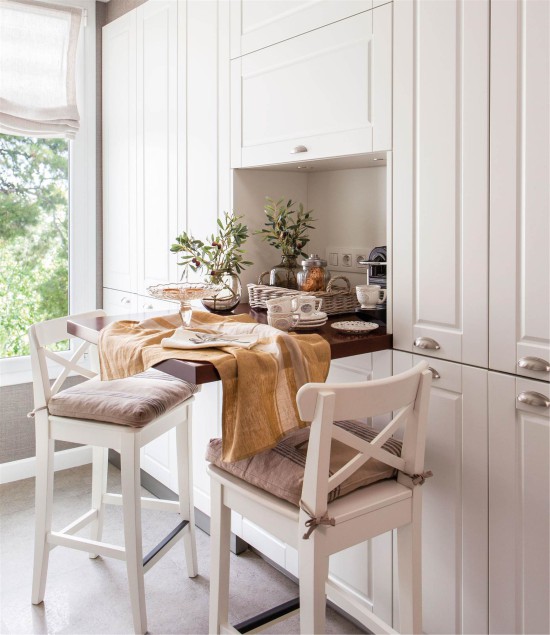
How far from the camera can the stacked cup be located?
1894 millimetres

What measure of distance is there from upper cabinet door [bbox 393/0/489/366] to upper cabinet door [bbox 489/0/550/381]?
0.12ft

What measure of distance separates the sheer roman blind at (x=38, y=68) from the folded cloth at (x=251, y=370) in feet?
6.21

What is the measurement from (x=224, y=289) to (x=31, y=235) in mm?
1500

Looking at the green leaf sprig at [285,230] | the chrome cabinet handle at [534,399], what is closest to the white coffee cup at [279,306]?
the green leaf sprig at [285,230]

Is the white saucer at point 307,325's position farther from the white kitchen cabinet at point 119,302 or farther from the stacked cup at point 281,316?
the white kitchen cabinet at point 119,302

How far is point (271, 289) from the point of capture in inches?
90.2

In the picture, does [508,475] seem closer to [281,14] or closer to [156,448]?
[281,14]

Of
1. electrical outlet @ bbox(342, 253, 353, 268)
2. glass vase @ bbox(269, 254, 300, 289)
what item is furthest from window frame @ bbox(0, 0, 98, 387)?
electrical outlet @ bbox(342, 253, 353, 268)

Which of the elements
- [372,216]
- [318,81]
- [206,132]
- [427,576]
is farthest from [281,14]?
[427,576]

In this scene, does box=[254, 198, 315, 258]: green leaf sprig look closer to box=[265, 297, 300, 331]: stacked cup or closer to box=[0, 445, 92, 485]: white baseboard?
box=[265, 297, 300, 331]: stacked cup

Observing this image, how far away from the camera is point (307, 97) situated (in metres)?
2.11

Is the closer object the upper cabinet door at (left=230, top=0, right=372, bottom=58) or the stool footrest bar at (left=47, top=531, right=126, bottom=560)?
the upper cabinet door at (left=230, top=0, right=372, bottom=58)

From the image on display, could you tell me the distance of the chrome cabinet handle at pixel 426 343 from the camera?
176 cm

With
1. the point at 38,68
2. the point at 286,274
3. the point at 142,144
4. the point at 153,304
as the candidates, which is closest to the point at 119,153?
the point at 142,144
